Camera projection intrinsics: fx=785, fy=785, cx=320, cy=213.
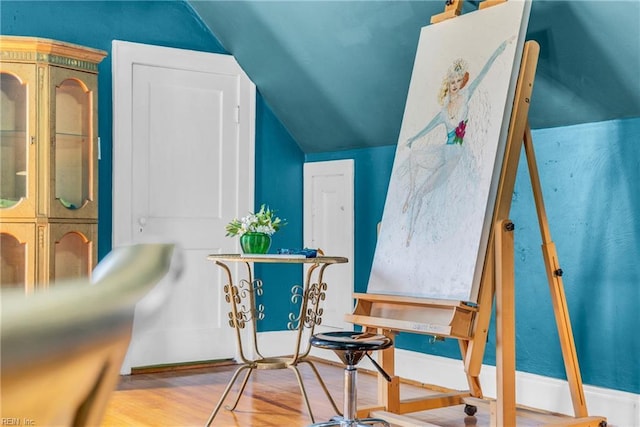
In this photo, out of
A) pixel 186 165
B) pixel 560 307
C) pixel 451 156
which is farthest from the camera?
pixel 186 165

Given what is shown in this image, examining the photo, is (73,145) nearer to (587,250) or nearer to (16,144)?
(16,144)

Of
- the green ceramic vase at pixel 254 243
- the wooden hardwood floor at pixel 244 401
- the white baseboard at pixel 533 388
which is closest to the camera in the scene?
the white baseboard at pixel 533 388

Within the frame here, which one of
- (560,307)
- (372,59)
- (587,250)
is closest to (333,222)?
(372,59)

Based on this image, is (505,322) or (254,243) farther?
(254,243)

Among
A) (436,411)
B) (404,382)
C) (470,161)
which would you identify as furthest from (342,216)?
(470,161)

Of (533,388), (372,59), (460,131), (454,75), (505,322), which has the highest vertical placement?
(372,59)

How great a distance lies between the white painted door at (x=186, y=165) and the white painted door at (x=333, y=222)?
0.45 meters

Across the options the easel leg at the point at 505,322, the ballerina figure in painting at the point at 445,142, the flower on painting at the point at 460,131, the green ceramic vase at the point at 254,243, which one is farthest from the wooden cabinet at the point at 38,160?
the easel leg at the point at 505,322

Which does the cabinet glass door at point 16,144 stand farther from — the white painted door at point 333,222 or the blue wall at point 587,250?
the blue wall at point 587,250

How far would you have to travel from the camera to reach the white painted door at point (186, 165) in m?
4.78

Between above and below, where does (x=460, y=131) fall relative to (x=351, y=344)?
above

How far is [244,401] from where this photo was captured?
13.4 feet

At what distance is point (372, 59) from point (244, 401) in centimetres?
198

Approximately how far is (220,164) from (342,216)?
0.88 m
